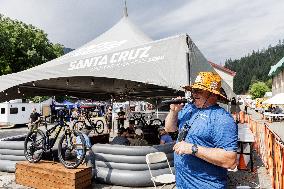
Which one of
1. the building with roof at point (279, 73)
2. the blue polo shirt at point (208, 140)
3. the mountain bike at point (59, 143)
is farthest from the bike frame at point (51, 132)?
the building with roof at point (279, 73)

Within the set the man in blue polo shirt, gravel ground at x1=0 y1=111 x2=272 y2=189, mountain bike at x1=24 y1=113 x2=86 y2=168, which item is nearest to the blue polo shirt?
the man in blue polo shirt

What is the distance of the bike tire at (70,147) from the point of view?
787cm

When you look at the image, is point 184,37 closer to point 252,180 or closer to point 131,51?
point 131,51

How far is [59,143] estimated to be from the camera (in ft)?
27.1

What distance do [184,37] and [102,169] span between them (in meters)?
4.10

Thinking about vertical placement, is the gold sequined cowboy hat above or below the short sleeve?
above

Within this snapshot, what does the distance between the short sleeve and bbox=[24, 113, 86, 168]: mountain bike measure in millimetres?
5416

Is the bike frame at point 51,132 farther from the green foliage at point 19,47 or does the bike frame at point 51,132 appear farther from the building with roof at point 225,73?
the building with roof at point 225,73

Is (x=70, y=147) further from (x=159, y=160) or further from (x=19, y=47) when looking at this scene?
(x=19, y=47)

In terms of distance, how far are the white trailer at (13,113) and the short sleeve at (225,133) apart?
2951cm

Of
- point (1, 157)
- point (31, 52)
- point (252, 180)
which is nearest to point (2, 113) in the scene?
point (31, 52)

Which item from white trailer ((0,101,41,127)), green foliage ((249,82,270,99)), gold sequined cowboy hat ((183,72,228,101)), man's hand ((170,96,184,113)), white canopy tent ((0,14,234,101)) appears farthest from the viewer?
green foliage ((249,82,270,99))

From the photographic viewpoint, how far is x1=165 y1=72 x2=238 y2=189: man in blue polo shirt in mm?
2758

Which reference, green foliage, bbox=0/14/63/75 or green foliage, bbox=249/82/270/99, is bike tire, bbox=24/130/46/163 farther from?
green foliage, bbox=249/82/270/99
